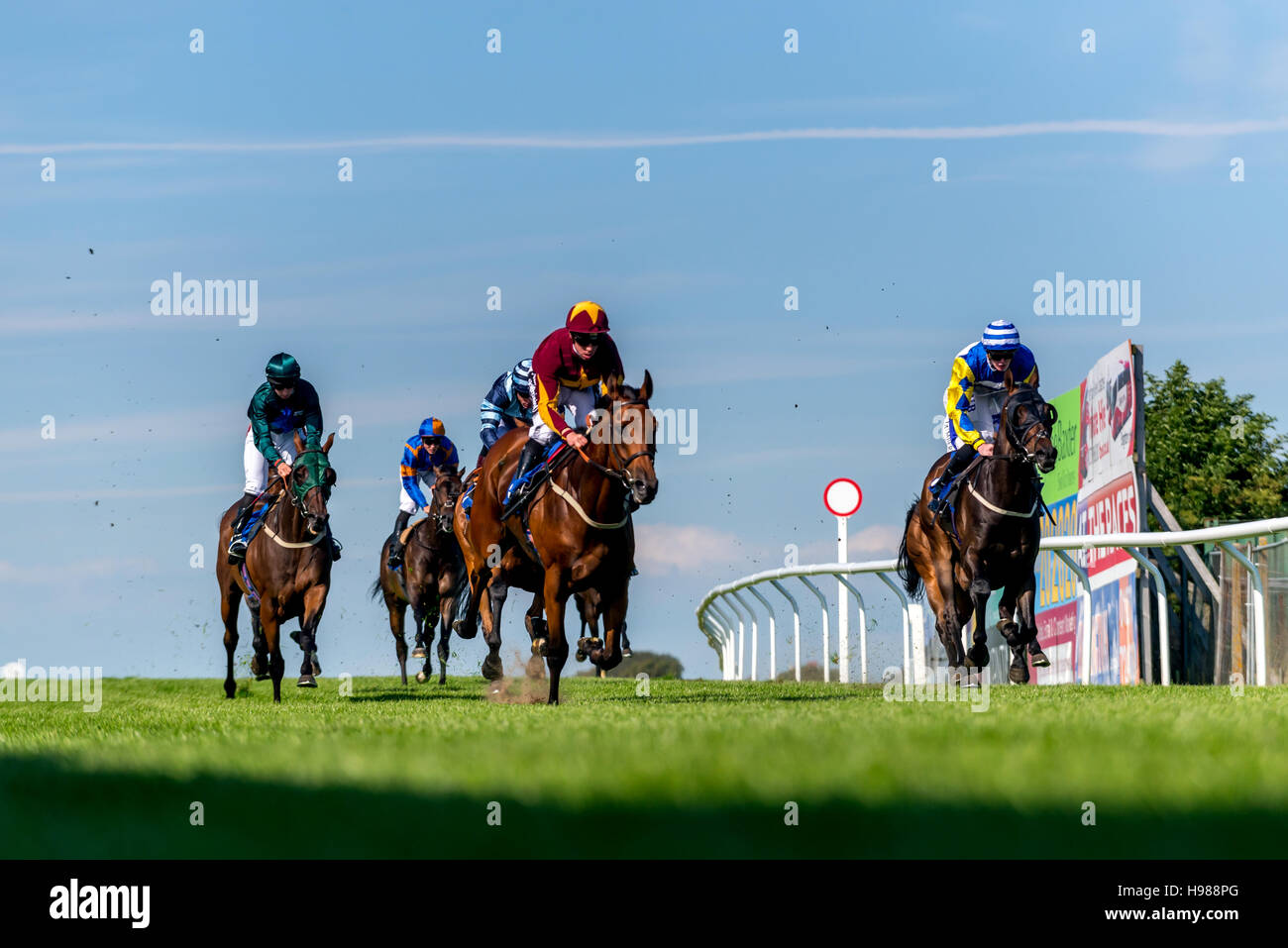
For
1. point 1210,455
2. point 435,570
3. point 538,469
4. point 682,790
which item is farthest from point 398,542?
point 1210,455

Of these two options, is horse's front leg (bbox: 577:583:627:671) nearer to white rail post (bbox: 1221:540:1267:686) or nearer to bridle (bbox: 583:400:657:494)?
bridle (bbox: 583:400:657:494)

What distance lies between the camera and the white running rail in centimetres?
1297

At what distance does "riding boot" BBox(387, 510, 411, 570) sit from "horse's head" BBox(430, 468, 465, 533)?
1521 millimetres

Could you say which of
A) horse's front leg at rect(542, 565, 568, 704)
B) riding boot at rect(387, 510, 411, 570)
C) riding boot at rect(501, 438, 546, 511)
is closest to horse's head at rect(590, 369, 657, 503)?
horse's front leg at rect(542, 565, 568, 704)

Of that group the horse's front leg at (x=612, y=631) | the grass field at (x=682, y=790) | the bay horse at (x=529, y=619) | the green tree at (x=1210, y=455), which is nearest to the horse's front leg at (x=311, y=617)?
the bay horse at (x=529, y=619)

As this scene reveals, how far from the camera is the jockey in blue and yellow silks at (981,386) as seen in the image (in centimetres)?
1300

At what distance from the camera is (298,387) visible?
14.2 meters

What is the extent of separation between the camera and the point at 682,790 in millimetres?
4582

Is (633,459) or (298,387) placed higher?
(298,387)

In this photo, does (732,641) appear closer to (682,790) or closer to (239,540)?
(239,540)

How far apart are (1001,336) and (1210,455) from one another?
37.4 meters
